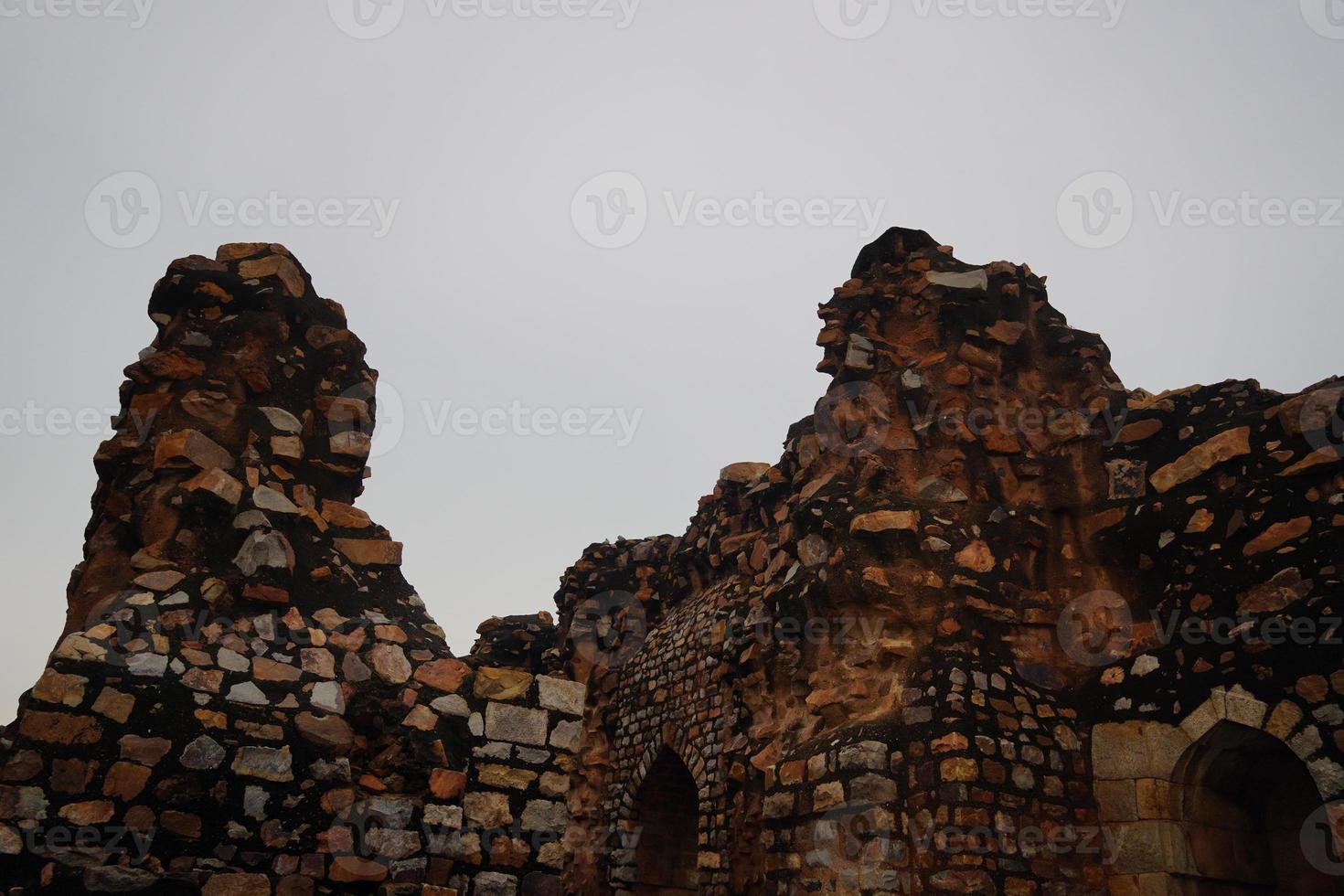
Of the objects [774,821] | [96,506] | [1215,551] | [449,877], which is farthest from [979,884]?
[96,506]

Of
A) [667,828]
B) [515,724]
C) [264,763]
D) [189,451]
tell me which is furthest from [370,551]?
[667,828]

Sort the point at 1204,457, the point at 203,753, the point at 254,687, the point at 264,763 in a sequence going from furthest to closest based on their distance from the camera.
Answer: the point at 1204,457 → the point at 254,687 → the point at 264,763 → the point at 203,753

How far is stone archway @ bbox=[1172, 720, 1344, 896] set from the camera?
643cm

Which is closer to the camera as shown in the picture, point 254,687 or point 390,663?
point 254,687

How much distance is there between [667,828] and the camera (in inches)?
473

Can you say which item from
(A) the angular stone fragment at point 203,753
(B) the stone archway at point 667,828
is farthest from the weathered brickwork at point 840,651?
(B) the stone archway at point 667,828

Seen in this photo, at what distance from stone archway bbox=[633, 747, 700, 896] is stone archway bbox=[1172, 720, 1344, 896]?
6.22 m

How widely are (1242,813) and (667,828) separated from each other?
22.4ft

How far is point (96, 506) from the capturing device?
5938mm

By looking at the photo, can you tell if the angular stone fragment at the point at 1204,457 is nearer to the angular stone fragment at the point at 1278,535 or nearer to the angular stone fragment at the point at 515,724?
the angular stone fragment at the point at 1278,535

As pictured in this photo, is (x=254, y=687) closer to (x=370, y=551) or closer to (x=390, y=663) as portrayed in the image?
(x=390, y=663)

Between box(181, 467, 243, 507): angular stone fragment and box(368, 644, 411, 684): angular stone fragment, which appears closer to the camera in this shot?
box(368, 644, 411, 684): angular stone fragment

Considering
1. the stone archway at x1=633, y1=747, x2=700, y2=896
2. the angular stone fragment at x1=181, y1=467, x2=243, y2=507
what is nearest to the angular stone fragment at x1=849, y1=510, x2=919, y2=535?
the angular stone fragment at x1=181, y1=467, x2=243, y2=507

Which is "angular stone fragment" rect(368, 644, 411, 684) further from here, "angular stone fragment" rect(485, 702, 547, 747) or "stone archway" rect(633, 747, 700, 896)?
"stone archway" rect(633, 747, 700, 896)
